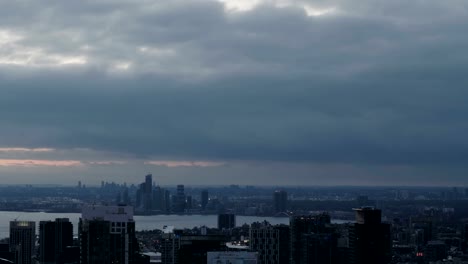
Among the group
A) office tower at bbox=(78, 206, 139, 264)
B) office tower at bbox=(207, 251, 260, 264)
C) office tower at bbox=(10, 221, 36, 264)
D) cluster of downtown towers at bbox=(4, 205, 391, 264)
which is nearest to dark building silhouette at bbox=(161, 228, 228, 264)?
cluster of downtown towers at bbox=(4, 205, 391, 264)

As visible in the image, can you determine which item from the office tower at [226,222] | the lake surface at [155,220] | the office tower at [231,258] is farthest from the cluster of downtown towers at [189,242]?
the lake surface at [155,220]

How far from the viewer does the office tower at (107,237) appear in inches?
2697

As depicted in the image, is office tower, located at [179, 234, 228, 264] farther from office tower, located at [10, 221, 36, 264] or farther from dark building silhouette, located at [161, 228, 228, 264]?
office tower, located at [10, 221, 36, 264]

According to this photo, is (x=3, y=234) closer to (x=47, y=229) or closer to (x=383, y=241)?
(x=47, y=229)

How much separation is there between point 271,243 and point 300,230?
5.26 meters

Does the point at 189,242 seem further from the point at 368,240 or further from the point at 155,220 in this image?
the point at 155,220

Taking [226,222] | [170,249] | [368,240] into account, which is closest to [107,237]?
[170,249]

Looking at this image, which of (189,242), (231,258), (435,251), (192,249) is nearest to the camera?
(231,258)

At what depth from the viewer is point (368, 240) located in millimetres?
78562

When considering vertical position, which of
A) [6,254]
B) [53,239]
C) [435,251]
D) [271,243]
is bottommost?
[435,251]

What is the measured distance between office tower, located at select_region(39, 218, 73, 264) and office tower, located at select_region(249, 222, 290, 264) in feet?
68.7

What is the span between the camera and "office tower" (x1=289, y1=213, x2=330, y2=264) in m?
89.6

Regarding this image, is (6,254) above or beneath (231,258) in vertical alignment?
beneath

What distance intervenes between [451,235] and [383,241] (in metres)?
57.3
